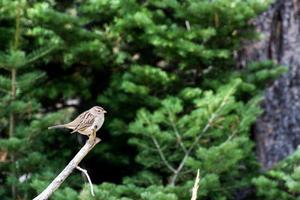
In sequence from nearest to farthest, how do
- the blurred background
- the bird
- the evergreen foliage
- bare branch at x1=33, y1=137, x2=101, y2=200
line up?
bare branch at x1=33, y1=137, x2=101, y2=200
the bird
the evergreen foliage
the blurred background

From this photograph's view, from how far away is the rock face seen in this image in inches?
220

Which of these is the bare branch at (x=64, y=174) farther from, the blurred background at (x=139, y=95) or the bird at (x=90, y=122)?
the blurred background at (x=139, y=95)

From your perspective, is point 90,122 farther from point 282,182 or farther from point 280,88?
point 280,88

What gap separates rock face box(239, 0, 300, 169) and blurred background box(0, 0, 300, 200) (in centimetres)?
43

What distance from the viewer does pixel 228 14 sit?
182 inches

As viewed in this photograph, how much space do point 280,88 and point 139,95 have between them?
137 centimetres

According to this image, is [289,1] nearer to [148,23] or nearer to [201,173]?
[148,23]

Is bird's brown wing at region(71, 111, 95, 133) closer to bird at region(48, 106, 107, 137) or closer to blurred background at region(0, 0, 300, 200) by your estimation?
bird at region(48, 106, 107, 137)

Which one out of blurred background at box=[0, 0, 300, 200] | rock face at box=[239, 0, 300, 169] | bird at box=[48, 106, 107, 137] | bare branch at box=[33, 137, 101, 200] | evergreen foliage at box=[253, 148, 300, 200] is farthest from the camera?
rock face at box=[239, 0, 300, 169]

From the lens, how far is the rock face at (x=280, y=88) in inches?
220

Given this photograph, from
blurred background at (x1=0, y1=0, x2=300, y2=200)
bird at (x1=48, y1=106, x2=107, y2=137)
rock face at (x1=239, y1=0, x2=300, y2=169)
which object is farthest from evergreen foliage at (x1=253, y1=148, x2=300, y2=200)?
bird at (x1=48, y1=106, x2=107, y2=137)

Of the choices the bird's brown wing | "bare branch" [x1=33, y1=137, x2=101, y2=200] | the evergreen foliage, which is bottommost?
the evergreen foliage

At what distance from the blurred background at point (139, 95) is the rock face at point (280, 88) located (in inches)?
16.8

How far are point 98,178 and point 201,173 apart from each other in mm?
1099
